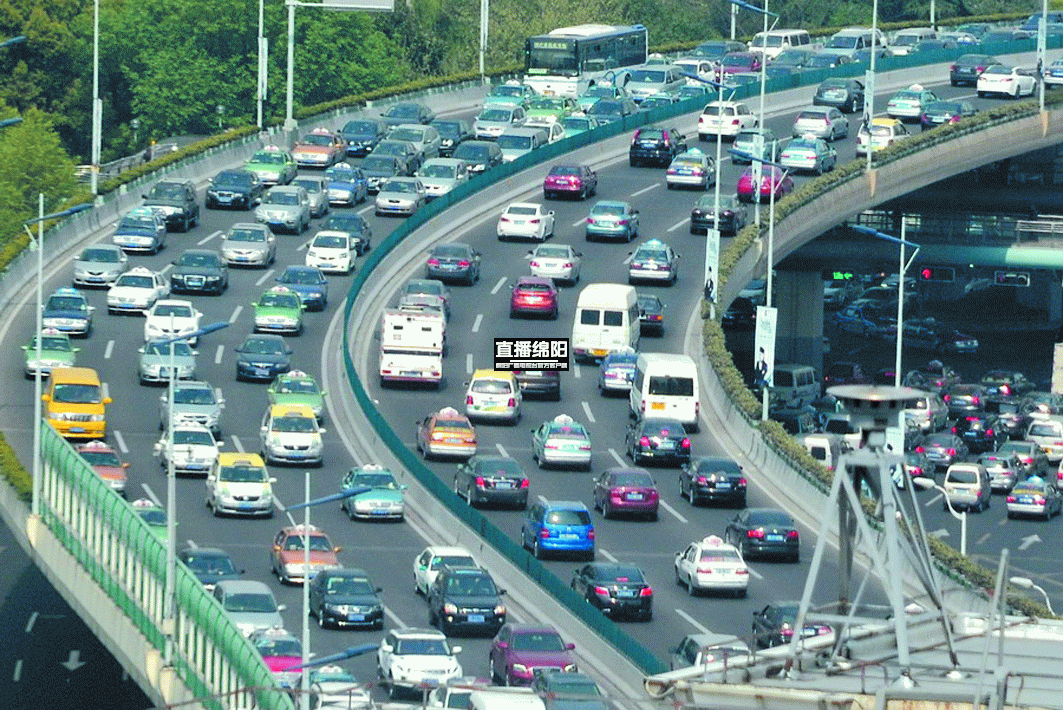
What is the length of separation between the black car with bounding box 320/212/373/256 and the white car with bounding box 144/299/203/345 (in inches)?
494

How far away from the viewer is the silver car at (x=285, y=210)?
92.9m

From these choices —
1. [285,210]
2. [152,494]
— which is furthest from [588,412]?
[285,210]

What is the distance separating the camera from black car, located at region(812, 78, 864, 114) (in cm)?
11319

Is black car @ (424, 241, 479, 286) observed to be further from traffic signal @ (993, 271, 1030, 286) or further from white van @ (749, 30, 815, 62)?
traffic signal @ (993, 271, 1030, 286)

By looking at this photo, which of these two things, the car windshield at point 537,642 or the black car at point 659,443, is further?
the black car at point 659,443

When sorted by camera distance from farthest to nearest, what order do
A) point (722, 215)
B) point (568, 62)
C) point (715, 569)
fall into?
point (568, 62)
point (722, 215)
point (715, 569)

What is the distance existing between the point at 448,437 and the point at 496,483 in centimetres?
496

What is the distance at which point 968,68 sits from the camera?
391 ft

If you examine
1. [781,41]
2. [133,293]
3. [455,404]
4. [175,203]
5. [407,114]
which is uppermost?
[781,41]

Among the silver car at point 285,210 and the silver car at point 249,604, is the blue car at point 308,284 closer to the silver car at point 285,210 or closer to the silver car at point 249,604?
the silver car at point 285,210

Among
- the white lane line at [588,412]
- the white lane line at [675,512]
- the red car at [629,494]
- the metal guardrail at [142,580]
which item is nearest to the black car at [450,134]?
the white lane line at [588,412]

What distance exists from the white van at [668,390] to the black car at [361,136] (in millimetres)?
35654

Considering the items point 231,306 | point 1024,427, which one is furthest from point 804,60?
point 231,306

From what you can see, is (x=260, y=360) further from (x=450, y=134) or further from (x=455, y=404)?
(x=450, y=134)
